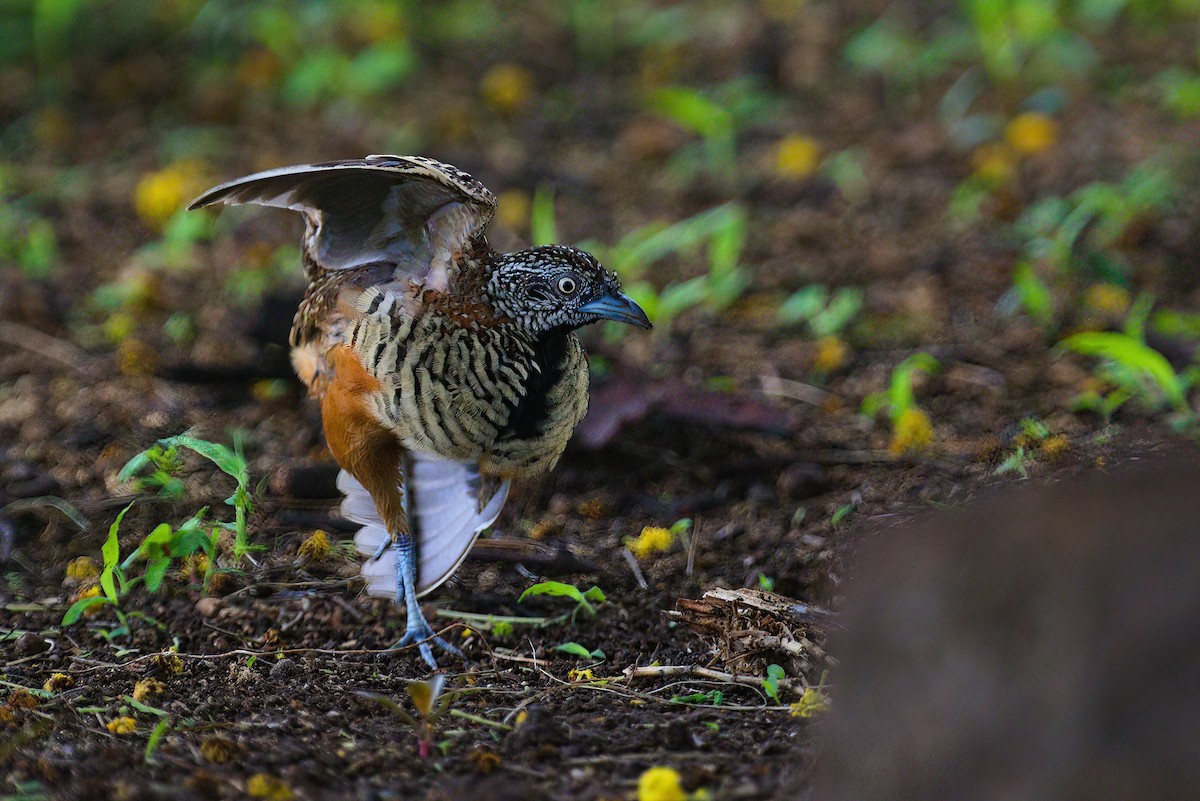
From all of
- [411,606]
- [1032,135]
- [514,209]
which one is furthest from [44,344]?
[1032,135]

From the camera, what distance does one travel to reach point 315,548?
3793 millimetres

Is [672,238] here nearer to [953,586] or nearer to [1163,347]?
[1163,347]

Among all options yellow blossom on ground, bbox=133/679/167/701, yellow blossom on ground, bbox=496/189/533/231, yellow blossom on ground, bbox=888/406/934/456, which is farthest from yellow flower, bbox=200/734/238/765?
yellow blossom on ground, bbox=496/189/533/231

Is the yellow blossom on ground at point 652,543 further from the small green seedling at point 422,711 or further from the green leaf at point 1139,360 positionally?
the green leaf at point 1139,360

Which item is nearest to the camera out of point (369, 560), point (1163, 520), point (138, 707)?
point (1163, 520)

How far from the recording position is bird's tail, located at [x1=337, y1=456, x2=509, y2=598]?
3648 mm

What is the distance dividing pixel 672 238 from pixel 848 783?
3.43m

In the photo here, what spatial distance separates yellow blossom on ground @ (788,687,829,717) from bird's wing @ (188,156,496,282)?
146 cm

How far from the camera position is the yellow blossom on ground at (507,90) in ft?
23.5

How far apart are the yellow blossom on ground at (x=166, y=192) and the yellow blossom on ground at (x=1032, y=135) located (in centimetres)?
395

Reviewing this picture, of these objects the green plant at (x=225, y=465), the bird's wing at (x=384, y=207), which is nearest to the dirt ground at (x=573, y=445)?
the green plant at (x=225, y=465)

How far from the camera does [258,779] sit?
2420 millimetres

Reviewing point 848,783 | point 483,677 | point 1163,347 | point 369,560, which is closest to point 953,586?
point 848,783

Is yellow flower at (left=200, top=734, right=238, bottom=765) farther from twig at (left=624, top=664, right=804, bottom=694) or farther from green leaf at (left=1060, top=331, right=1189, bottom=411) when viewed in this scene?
green leaf at (left=1060, top=331, right=1189, bottom=411)
